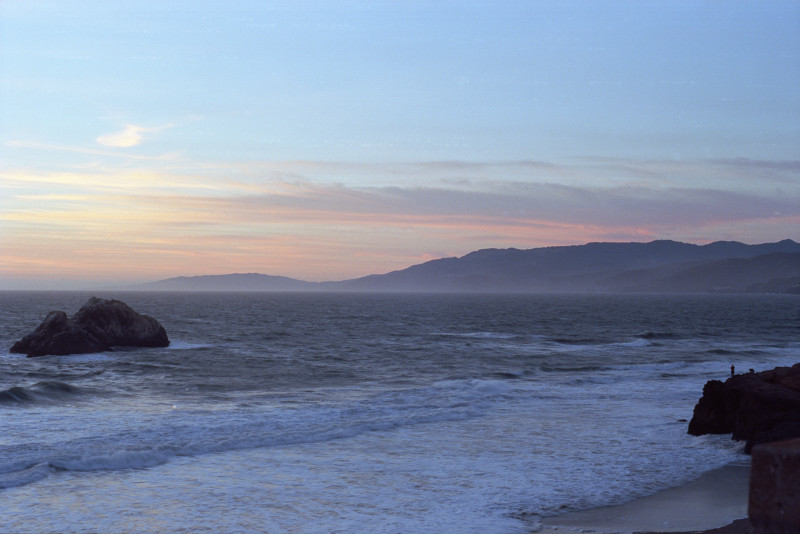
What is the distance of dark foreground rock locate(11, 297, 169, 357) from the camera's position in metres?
40.9

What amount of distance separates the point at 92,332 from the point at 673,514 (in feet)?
125

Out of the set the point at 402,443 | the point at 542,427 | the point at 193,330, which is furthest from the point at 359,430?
the point at 193,330

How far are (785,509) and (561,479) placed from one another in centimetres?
887

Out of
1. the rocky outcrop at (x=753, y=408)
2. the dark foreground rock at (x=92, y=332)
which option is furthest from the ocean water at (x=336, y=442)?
the dark foreground rock at (x=92, y=332)

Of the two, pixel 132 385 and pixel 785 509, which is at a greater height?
pixel 785 509

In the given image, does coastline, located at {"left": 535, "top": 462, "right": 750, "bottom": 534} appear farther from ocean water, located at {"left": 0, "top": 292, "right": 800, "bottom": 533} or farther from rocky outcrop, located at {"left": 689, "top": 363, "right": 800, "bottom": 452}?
rocky outcrop, located at {"left": 689, "top": 363, "right": 800, "bottom": 452}

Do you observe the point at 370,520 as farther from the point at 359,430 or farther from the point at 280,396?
the point at 280,396

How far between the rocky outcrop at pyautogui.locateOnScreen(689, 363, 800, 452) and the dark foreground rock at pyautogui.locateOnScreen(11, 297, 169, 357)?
34278mm

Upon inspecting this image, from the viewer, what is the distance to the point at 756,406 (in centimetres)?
1788

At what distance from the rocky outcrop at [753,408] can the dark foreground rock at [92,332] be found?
34.3m

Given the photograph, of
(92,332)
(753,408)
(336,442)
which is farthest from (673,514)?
(92,332)

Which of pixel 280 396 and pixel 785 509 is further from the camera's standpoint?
pixel 280 396

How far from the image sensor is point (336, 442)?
18344 mm

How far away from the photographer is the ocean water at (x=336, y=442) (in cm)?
1252
